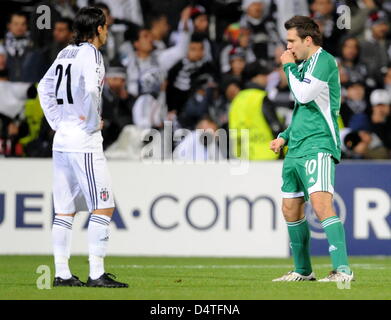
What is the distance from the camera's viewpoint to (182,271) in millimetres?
10711

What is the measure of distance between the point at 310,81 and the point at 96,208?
6.69 feet

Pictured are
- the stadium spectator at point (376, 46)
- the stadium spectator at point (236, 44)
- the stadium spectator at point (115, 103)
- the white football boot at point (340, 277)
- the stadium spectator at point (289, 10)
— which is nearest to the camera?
the white football boot at point (340, 277)

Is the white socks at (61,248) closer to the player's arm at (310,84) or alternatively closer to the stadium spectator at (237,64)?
the player's arm at (310,84)

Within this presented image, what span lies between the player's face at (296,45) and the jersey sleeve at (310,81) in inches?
7.1

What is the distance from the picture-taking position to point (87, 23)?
8297 millimetres

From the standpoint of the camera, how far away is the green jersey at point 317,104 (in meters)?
8.64

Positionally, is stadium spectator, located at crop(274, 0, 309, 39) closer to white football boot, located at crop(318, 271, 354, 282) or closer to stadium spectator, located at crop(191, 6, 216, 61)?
stadium spectator, located at crop(191, 6, 216, 61)

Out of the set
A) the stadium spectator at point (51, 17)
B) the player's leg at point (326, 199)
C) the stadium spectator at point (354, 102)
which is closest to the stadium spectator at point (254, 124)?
the stadium spectator at point (354, 102)

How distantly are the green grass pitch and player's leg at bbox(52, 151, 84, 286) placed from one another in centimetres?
28

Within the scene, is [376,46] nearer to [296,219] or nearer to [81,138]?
[296,219]

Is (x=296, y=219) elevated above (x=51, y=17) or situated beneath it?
situated beneath

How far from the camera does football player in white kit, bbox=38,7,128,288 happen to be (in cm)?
823

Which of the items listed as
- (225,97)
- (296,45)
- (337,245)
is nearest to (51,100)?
(296,45)

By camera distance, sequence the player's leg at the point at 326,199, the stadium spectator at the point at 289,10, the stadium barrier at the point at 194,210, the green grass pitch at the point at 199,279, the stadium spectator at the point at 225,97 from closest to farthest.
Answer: the green grass pitch at the point at 199,279 → the player's leg at the point at 326,199 → the stadium barrier at the point at 194,210 → the stadium spectator at the point at 225,97 → the stadium spectator at the point at 289,10
